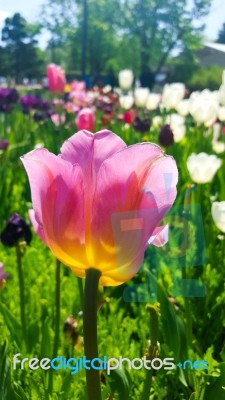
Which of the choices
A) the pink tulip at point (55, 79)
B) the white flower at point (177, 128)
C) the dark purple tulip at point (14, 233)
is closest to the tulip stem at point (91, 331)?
the dark purple tulip at point (14, 233)

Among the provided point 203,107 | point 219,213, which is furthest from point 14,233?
point 203,107

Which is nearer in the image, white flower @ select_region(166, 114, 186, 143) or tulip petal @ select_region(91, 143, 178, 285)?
tulip petal @ select_region(91, 143, 178, 285)

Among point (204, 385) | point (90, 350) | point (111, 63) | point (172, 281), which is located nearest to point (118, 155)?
point (90, 350)

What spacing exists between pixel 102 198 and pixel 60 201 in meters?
0.03

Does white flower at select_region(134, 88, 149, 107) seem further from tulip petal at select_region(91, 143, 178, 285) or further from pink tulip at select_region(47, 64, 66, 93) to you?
tulip petal at select_region(91, 143, 178, 285)

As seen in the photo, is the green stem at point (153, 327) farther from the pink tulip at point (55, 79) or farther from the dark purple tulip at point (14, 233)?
the pink tulip at point (55, 79)

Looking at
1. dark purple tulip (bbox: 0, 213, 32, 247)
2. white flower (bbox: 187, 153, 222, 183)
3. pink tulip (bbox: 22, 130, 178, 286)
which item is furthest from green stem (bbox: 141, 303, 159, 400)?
white flower (bbox: 187, 153, 222, 183)

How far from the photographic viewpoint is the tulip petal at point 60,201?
0.37m

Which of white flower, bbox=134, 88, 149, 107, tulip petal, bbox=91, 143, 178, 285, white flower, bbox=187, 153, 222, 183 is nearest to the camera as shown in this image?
tulip petal, bbox=91, 143, 178, 285

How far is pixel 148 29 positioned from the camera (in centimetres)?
1520

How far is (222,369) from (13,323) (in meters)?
0.37

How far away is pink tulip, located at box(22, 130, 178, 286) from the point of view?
0.36 m

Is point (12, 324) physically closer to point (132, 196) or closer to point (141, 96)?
point (132, 196)

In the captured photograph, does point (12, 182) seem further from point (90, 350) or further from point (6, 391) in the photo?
point (90, 350)
